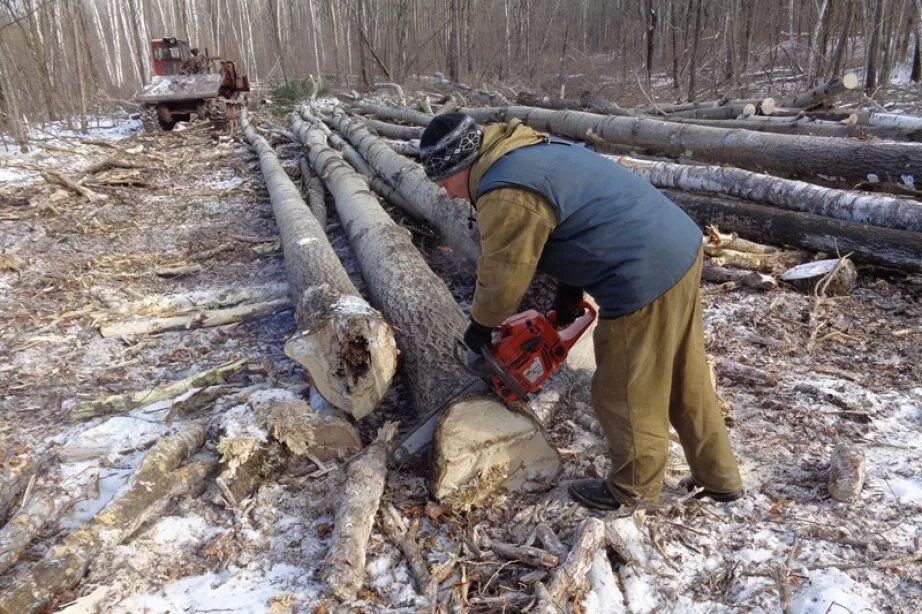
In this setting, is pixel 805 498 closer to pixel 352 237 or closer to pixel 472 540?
pixel 472 540

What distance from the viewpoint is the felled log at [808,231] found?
14.8ft

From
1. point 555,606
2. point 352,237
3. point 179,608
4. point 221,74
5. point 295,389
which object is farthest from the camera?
point 221,74

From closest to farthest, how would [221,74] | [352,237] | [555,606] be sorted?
1. [555,606]
2. [352,237]
3. [221,74]

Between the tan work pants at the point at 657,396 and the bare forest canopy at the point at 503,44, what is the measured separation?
12297mm

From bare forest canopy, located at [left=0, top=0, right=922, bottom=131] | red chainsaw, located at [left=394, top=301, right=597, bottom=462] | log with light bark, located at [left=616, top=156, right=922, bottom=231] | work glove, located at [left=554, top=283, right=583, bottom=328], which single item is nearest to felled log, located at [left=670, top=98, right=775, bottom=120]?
bare forest canopy, located at [left=0, top=0, right=922, bottom=131]

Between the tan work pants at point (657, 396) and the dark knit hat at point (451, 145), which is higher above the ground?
the dark knit hat at point (451, 145)

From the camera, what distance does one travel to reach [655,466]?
8.43 ft

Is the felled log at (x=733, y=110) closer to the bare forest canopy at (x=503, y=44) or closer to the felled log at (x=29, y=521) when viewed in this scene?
the bare forest canopy at (x=503, y=44)

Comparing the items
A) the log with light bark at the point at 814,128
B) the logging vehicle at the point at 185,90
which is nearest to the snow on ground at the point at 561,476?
the log with light bark at the point at 814,128

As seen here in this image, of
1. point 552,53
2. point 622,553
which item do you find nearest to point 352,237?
point 622,553

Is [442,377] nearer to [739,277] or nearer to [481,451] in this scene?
[481,451]

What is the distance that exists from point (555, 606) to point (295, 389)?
2.03 meters

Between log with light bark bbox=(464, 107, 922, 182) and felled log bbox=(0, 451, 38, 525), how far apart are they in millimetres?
6945

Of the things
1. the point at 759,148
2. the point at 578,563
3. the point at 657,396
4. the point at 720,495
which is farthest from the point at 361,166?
the point at 578,563
